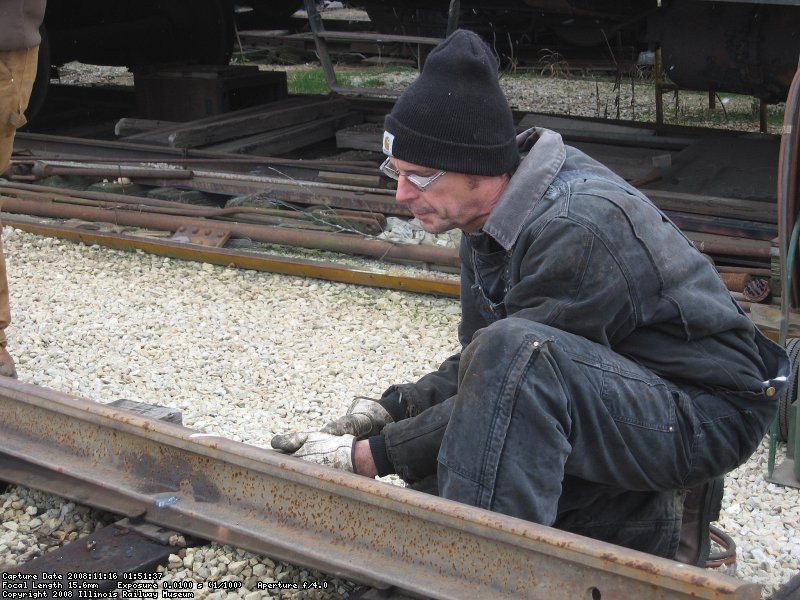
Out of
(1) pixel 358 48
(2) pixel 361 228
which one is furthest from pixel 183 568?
(1) pixel 358 48

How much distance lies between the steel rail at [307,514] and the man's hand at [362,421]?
0.64 ft

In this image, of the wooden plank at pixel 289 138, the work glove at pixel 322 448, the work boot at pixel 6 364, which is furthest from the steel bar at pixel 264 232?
the work glove at pixel 322 448

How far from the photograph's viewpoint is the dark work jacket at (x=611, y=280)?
2381 millimetres

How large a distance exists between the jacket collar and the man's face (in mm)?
61

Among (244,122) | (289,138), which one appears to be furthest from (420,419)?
(244,122)

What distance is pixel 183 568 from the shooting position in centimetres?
289

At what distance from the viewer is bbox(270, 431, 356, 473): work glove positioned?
111 inches

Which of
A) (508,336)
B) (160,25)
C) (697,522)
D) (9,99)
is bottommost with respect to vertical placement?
(697,522)

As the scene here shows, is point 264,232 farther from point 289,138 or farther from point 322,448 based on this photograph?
point 322,448

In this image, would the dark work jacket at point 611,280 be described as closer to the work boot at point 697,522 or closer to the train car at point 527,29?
the work boot at point 697,522

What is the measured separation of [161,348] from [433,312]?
138cm

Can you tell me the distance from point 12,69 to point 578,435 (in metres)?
3.28

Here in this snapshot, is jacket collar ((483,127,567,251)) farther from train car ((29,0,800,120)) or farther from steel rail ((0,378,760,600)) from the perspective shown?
train car ((29,0,800,120))

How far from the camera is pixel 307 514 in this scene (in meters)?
2.77
